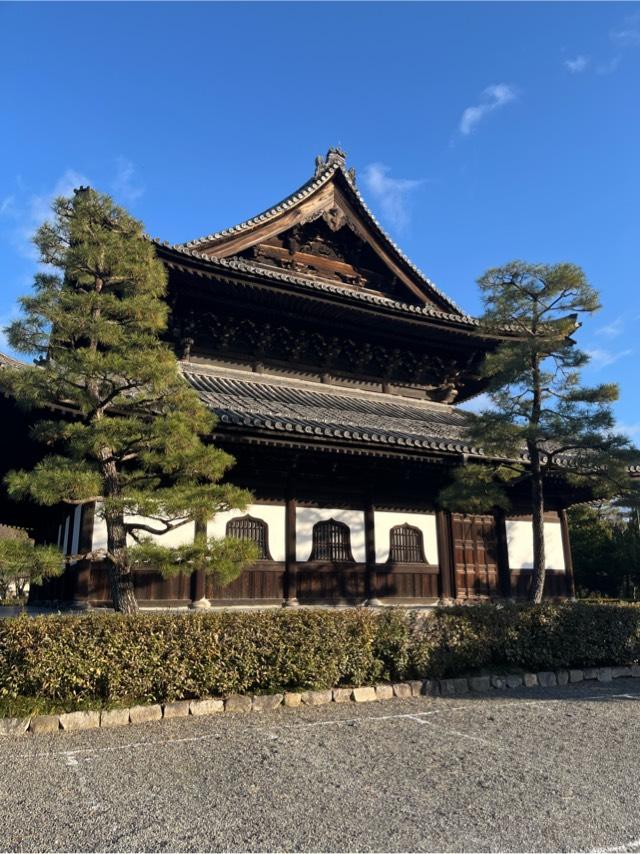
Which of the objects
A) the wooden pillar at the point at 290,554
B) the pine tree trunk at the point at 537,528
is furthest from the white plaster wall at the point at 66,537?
the pine tree trunk at the point at 537,528

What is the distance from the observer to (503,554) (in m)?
Result: 15.0

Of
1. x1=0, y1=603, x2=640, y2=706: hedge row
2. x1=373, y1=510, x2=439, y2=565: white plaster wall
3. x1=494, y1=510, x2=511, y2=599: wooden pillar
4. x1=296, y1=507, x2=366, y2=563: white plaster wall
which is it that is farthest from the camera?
x1=494, y1=510, x2=511, y2=599: wooden pillar

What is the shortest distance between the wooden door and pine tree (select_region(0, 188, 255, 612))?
7526 millimetres

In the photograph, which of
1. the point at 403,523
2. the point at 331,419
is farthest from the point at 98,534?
the point at 403,523

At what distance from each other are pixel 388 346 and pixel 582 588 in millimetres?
18189

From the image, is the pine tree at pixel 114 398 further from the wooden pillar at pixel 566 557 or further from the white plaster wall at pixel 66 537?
the wooden pillar at pixel 566 557

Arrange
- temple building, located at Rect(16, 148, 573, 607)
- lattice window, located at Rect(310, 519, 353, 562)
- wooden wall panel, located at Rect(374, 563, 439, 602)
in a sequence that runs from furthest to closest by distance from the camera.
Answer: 1. wooden wall panel, located at Rect(374, 563, 439, 602)
2. lattice window, located at Rect(310, 519, 353, 562)
3. temple building, located at Rect(16, 148, 573, 607)

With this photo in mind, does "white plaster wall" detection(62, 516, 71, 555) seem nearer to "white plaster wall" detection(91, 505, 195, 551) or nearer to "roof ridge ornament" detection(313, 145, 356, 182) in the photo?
"white plaster wall" detection(91, 505, 195, 551)

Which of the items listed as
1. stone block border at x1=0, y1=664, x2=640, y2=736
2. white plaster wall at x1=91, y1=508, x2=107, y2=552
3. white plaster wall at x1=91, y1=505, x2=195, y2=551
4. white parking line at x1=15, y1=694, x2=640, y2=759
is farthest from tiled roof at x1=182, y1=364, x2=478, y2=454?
white parking line at x1=15, y1=694, x2=640, y2=759

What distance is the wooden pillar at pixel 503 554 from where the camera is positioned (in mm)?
14844

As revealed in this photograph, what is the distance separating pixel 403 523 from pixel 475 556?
226cm

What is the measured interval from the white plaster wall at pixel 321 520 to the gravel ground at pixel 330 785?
5.28 m

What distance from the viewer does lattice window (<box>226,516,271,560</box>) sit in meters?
12.3

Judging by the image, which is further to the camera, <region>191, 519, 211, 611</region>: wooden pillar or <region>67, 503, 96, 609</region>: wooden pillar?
<region>191, 519, 211, 611</region>: wooden pillar
